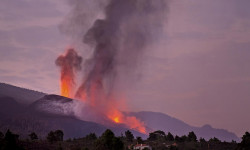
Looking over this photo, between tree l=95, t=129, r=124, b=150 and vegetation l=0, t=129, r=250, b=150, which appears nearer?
vegetation l=0, t=129, r=250, b=150

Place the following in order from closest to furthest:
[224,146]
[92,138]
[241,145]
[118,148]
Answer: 1. [118,148]
2. [241,145]
3. [224,146]
4. [92,138]

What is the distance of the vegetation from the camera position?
361 feet

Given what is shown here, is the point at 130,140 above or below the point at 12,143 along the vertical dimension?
above

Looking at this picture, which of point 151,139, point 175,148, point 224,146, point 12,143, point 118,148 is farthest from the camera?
point 151,139

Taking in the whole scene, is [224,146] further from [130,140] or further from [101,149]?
[101,149]

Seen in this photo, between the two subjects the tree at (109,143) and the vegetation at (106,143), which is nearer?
the vegetation at (106,143)

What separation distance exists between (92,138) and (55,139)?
16.8 metres

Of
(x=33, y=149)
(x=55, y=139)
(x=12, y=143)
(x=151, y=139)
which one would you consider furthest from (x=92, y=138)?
(x=12, y=143)

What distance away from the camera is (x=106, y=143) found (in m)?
114

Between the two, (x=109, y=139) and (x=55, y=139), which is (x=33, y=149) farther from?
(x=55, y=139)

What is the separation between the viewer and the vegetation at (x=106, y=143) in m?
110

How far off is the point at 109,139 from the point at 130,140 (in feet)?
Result: 215

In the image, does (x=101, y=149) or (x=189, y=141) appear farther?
(x=189, y=141)

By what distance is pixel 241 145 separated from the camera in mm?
122812
